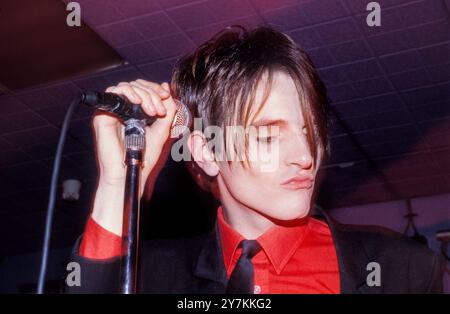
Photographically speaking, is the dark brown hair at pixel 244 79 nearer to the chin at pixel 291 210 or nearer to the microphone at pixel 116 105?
the chin at pixel 291 210

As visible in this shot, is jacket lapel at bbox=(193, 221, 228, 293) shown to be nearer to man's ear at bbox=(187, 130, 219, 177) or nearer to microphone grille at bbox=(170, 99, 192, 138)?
man's ear at bbox=(187, 130, 219, 177)

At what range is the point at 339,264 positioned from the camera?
5.39ft

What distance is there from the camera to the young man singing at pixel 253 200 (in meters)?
1.59

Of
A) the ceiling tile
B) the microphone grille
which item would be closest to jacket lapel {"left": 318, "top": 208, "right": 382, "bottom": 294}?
the microphone grille

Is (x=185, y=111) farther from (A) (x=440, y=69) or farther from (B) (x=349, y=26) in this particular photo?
(A) (x=440, y=69)

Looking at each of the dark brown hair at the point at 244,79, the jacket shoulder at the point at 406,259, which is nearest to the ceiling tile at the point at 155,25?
the dark brown hair at the point at 244,79

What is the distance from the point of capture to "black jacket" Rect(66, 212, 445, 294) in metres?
1.58

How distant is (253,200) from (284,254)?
0.19 metres

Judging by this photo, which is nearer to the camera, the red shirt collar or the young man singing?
the young man singing

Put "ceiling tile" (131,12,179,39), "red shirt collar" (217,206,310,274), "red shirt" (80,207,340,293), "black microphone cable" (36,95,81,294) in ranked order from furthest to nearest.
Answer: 1. "ceiling tile" (131,12,179,39)
2. "red shirt collar" (217,206,310,274)
3. "red shirt" (80,207,340,293)
4. "black microphone cable" (36,95,81,294)

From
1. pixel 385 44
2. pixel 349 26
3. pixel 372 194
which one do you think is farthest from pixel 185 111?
pixel 372 194

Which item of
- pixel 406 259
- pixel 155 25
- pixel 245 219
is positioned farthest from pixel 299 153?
pixel 155 25

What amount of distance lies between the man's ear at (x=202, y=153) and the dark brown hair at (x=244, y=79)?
50mm

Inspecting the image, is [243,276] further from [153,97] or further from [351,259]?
[153,97]
